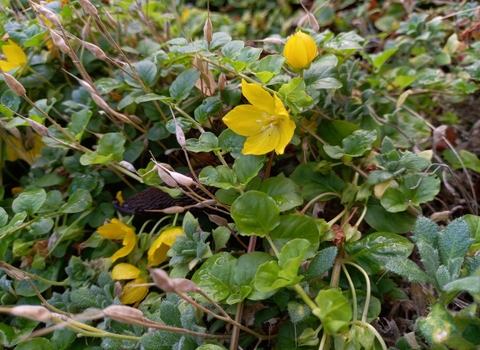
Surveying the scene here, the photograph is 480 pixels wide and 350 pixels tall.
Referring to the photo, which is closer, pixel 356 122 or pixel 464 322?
pixel 464 322

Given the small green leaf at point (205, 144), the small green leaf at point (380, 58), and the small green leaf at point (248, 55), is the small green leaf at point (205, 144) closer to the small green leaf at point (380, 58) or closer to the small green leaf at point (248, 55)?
the small green leaf at point (248, 55)

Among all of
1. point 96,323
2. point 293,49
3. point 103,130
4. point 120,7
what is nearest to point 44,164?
point 103,130

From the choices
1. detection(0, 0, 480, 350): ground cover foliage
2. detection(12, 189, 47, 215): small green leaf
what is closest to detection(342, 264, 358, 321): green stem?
detection(0, 0, 480, 350): ground cover foliage

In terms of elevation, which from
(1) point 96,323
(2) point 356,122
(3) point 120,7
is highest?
(3) point 120,7

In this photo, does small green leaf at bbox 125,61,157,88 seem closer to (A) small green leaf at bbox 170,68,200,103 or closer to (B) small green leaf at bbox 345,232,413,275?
(A) small green leaf at bbox 170,68,200,103

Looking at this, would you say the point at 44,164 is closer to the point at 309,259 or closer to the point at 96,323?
the point at 96,323

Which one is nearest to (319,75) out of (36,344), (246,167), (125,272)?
(246,167)
